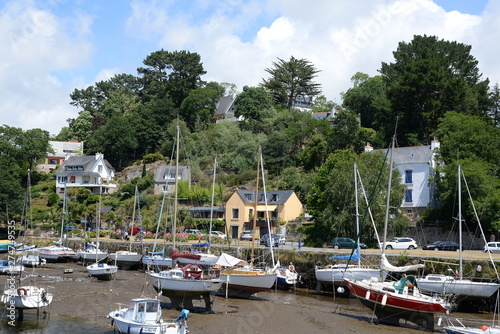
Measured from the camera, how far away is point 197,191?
81.3m

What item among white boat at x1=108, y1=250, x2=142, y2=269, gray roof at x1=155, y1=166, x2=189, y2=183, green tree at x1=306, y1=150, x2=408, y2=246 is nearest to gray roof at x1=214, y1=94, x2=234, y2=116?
gray roof at x1=155, y1=166, x2=189, y2=183

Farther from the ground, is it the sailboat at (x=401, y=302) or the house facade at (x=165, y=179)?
the house facade at (x=165, y=179)

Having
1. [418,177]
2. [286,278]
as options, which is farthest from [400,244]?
[418,177]

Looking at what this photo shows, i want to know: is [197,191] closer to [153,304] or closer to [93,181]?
[93,181]

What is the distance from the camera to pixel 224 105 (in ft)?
409

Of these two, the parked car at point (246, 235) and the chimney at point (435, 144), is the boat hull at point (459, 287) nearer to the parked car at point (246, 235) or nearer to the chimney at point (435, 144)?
the chimney at point (435, 144)

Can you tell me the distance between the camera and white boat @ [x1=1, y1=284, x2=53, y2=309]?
2878 cm

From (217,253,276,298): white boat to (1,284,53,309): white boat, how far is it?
11993 millimetres

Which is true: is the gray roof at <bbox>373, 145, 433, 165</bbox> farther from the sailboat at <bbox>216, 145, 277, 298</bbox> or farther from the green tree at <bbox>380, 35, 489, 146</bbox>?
the sailboat at <bbox>216, 145, 277, 298</bbox>

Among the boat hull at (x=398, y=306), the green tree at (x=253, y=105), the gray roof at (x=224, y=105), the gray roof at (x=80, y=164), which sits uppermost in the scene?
the gray roof at (x=224, y=105)

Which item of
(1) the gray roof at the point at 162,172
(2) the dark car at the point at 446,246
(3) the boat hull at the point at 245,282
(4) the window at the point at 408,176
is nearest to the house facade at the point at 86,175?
(1) the gray roof at the point at 162,172

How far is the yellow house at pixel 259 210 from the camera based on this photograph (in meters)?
71.2

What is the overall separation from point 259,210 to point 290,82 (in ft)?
152

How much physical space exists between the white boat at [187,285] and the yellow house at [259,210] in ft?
124
